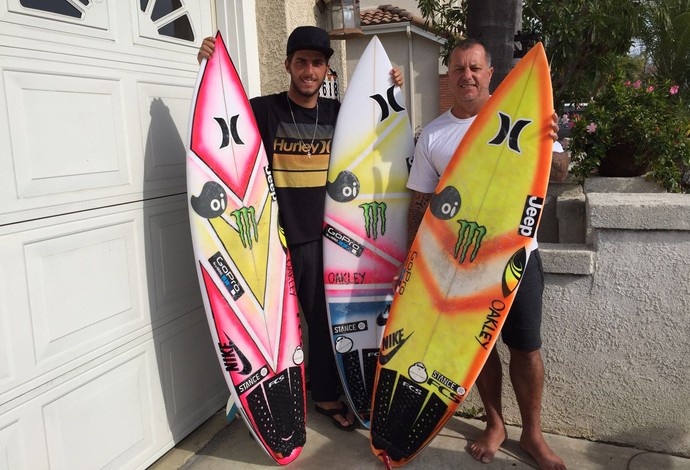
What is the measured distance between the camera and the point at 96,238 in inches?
86.7

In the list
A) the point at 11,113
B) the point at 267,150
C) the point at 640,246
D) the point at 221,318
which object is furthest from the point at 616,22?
the point at 11,113

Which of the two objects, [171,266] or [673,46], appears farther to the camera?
[673,46]

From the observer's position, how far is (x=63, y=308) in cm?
204

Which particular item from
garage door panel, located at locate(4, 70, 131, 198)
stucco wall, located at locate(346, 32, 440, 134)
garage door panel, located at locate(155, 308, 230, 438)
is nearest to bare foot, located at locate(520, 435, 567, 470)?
garage door panel, located at locate(155, 308, 230, 438)

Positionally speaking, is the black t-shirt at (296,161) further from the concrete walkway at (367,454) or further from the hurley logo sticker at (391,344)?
the concrete walkway at (367,454)

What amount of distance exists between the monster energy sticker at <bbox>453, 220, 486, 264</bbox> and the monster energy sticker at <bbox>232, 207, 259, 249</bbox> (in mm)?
896

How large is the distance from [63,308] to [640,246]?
7.56 ft

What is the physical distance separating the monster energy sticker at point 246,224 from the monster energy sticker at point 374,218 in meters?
0.55

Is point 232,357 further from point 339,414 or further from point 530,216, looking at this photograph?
point 530,216

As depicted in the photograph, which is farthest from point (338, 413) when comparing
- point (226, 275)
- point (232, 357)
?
point (226, 275)

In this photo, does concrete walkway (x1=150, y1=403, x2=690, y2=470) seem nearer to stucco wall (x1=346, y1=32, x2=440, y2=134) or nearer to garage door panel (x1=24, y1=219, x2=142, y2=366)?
garage door panel (x1=24, y1=219, x2=142, y2=366)

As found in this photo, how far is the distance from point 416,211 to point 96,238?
135 centimetres

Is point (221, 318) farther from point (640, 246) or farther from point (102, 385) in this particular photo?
point (640, 246)

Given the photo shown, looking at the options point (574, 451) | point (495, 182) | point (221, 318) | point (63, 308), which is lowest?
point (574, 451)
